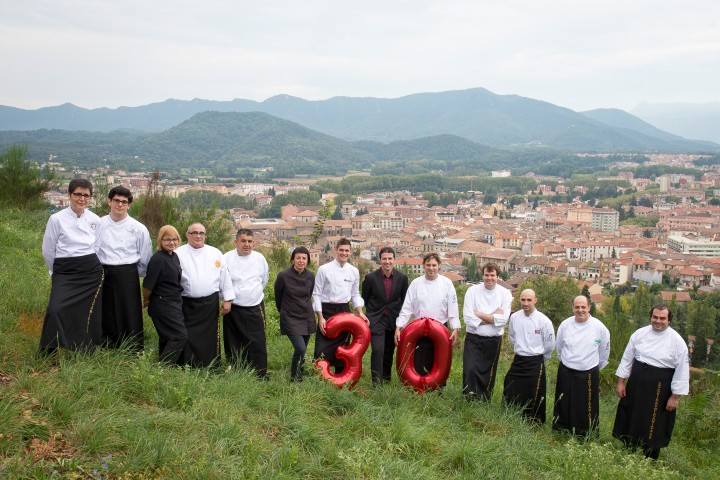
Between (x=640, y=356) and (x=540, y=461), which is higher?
(x=640, y=356)

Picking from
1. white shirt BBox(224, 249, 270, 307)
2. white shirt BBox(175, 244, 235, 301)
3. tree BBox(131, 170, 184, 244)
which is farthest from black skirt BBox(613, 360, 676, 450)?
tree BBox(131, 170, 184, 244)

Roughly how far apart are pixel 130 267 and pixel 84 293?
0.41 m

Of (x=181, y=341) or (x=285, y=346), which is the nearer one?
(x=181, y=341)

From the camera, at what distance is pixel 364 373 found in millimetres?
6371

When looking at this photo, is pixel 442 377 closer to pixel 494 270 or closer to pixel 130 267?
pixel 494 270

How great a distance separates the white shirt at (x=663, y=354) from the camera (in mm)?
5066

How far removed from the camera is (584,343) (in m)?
5.37

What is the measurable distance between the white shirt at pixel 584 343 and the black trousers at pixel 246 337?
8.73 ft

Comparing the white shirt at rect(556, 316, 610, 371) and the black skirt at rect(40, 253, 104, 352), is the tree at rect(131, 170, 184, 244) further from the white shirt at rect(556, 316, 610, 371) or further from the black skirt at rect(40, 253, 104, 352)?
the white shirt at rect(556, 316, 610, 371)

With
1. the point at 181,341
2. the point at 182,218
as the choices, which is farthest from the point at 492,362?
the point at 182,218

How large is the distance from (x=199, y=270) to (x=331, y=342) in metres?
1.40

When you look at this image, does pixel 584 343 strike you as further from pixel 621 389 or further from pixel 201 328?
pixel 201 328

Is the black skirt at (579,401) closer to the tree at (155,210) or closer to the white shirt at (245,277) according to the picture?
the white shirt at (245,277)

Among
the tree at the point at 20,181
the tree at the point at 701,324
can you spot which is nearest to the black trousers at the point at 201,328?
the tree at the point at 20,181
